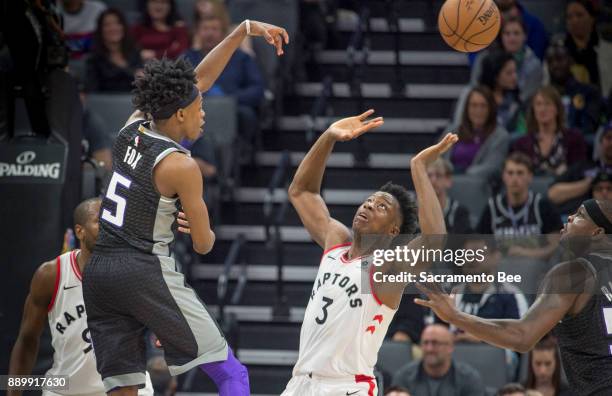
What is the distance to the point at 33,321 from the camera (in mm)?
6988

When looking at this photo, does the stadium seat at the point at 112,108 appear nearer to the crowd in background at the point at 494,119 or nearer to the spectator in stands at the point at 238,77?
the crowd in background at the point at 494,119

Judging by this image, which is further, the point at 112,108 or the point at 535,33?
the point at 535,33

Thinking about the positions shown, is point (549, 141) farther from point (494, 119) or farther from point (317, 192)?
point (317, 192)

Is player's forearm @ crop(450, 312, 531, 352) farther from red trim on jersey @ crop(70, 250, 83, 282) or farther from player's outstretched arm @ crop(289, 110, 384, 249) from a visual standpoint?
red trim on jersey @ crop(70, 250, 83, 282)

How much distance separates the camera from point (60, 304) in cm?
703

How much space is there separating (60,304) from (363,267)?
178cm

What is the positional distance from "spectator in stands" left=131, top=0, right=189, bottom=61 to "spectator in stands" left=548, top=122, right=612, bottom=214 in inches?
157

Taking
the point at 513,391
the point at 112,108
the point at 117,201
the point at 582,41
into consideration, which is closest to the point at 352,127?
the point at 117,201

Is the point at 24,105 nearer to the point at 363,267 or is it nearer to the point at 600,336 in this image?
the point at 363,267

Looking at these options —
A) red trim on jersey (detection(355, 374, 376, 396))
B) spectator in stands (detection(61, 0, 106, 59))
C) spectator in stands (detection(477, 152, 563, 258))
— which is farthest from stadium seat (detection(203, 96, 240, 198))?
red trim on jersey (detection(355, 374, 376, 396))

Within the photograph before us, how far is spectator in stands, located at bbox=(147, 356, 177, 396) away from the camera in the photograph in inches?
348

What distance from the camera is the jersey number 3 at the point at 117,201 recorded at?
5.96m

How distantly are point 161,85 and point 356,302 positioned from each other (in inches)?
61.8

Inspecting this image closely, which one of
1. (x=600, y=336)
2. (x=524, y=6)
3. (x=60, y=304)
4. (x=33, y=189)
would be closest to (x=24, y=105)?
(x=33, y=189)
